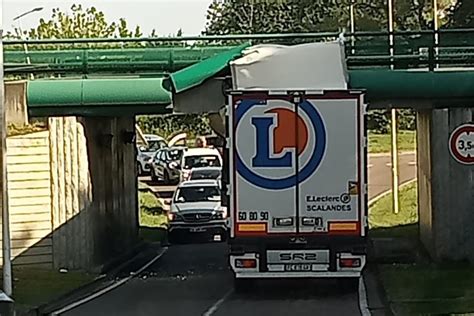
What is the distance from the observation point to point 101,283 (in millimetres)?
22625

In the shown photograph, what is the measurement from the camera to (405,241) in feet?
96.2

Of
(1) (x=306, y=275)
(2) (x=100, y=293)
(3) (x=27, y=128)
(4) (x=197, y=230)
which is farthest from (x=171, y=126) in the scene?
(1) (x=306, y=275)

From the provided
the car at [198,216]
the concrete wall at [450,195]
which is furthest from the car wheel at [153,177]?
the concrete wall at [450,195]

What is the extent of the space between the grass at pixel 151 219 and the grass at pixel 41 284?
1151cm

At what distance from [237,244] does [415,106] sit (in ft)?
20.1

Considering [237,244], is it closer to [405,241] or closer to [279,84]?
[279,84]

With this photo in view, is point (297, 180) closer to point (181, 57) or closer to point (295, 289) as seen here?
point (295, 289)

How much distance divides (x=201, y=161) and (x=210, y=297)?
2630 cm

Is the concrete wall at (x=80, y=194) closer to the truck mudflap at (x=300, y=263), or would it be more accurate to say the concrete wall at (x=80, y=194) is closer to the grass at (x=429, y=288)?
the truck mudflap at (x=300, y=263)

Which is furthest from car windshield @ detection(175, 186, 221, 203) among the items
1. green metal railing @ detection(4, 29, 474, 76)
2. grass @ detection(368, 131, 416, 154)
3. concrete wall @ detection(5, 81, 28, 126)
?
grass @ detection(368, 131, 416, 154)

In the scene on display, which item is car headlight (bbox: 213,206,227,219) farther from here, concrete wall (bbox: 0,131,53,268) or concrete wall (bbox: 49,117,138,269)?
concrete wall (bbox: 0,131,53,268)

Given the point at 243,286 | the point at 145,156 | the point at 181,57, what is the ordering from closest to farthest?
the point at 243,286
the point at 181,57
the point at 145,156

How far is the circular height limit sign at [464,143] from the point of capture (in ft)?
52.3

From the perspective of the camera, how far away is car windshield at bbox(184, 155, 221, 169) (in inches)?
1784
